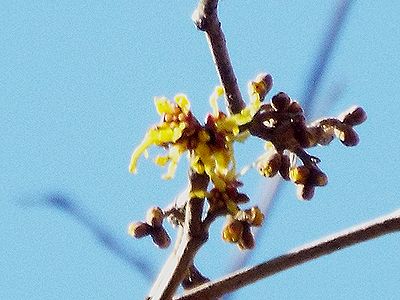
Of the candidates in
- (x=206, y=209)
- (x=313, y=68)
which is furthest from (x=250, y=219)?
(x=313, y=68)

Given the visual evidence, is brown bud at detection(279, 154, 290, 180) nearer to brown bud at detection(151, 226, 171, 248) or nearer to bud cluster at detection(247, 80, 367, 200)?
bud cluster at detection(247, 80, 367, 200)

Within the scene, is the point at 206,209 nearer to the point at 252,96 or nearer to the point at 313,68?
the point at 252,96

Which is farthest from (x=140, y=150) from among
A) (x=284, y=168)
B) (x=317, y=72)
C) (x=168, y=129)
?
(x=317, y=72)

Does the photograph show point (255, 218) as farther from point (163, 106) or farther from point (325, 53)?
point (325, 53)

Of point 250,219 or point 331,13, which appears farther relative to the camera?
point 331,13

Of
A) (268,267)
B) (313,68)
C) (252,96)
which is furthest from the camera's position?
(313,68)

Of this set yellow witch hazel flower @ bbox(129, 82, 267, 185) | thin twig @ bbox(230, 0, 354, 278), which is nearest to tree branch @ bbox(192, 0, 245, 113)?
yellow witch hazel flower @ bbox(129, 82, 267, 185)

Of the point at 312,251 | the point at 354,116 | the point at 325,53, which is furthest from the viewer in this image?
the point at 325,53
